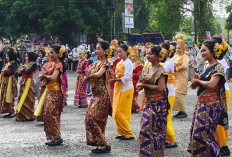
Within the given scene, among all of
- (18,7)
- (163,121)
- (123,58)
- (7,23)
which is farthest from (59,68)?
(7,23)

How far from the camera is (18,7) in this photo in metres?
38.1

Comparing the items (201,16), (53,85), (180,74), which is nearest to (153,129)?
(53,85)

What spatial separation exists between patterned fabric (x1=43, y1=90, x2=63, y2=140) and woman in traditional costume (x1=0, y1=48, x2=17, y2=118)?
150 inches

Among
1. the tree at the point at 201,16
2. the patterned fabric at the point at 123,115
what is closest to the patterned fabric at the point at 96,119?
the patterned fabric at the point at 123,115

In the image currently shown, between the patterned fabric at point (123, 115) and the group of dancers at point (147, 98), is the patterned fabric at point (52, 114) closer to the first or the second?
the group of dancers at point (147, 98)

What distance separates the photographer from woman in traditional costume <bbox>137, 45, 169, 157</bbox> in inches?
235

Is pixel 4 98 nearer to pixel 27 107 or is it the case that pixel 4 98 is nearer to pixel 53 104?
pixel 27 107

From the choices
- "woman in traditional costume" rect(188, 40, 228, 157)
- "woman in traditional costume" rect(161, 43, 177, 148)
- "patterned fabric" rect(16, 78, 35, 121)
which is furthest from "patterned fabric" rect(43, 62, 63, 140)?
"patterned fabric" rect(16, 78, 35, 121)

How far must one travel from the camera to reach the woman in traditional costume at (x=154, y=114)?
5961 millimetres

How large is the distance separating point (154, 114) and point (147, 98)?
27cm

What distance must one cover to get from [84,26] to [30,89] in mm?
28986

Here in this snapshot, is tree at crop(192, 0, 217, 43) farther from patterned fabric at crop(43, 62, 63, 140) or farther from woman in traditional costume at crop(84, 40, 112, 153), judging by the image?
woman in traditional costume at crop(84, 40, 112, 153)

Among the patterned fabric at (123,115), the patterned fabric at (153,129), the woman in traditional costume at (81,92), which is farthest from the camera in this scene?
the woman in traditional costume at (81,92)

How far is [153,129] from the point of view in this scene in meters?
6.04
